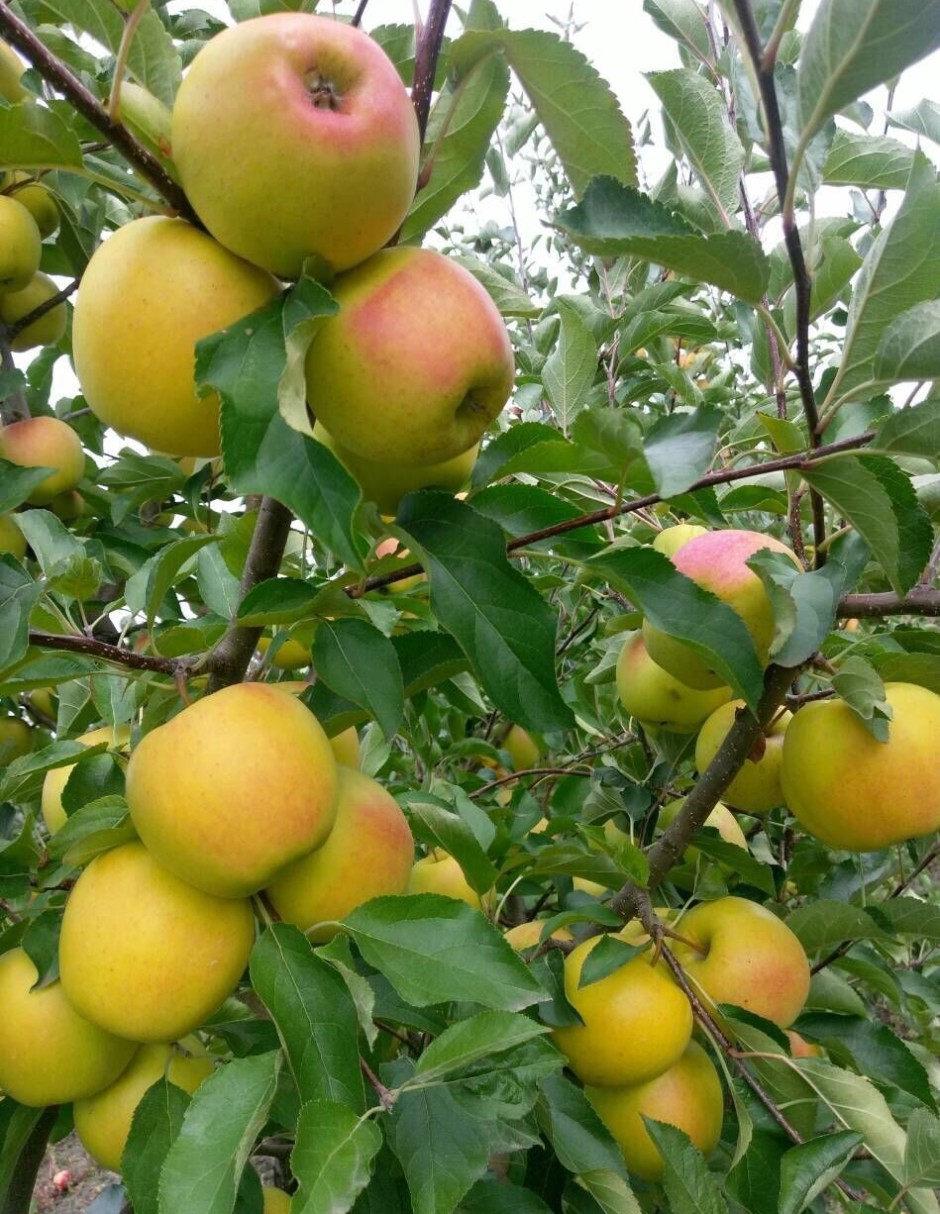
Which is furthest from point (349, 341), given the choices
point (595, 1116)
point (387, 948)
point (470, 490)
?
point (595, 1116)

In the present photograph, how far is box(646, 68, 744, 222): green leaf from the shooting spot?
1.06 meters

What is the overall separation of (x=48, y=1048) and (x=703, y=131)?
1.34m

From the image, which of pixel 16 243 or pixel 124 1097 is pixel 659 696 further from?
pixel 16 243

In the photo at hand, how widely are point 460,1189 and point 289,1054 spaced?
0.21m

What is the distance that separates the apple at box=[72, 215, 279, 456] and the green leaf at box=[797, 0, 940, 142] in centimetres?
47

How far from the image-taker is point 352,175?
2.43 feet

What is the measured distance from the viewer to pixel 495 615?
866 mm

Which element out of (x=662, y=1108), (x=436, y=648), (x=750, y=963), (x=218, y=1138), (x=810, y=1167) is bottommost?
(x=662, y=1108)

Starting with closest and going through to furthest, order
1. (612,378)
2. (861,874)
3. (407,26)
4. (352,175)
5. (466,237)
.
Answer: (352,175), (407,26), (861,874), (612,378), (466,237)

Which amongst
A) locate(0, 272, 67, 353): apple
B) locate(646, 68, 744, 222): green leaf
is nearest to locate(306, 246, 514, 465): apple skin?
locate(646, 68, 744, 222): green leaf

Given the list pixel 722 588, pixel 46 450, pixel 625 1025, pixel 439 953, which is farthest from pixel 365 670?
pixel 46 450

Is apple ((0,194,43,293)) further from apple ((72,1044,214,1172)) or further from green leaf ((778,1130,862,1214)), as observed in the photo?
green leaf ((778,1130,862,1214))

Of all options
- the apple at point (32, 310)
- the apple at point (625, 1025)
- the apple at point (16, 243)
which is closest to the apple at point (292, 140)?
the apple at point (625, 1025)

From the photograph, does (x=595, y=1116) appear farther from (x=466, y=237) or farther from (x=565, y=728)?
(x=466, y=237)
